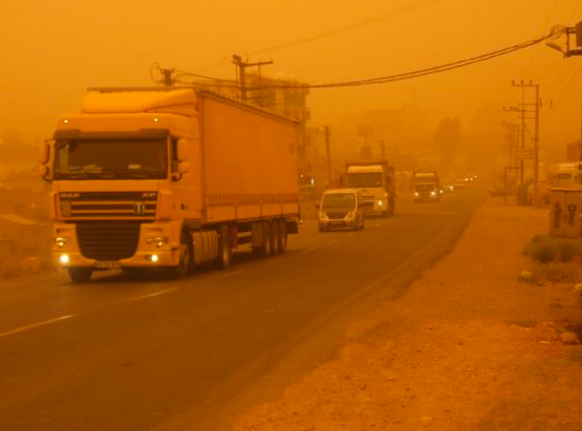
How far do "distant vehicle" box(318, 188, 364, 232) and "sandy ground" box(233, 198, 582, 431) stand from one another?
3029 centimetres

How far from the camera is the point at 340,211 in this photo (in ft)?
165

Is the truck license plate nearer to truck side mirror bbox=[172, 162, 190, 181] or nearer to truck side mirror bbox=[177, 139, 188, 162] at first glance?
truck side mirror bbox=[172, 162, 190, 181]

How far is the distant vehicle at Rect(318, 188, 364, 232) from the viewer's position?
165ft

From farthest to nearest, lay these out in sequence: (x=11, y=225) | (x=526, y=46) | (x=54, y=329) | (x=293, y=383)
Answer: (x=11, y=225)
(x=526, y=46)
(x=54, y=329)
(x=293, y=383)

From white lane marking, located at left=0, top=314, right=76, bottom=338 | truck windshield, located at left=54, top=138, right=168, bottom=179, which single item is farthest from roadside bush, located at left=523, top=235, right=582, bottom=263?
white lane marking, located at left=0, top=314, right=76, bottom=338

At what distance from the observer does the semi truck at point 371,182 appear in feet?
209

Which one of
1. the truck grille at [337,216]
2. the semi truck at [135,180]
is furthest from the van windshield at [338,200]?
the semi truck at [135,180]

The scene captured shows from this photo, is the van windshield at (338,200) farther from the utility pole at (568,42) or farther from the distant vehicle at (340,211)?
the utility pole at (568,42)

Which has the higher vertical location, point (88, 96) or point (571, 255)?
point (88, 96)

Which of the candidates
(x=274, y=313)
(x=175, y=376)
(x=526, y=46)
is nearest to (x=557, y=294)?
(x=274, y=313)

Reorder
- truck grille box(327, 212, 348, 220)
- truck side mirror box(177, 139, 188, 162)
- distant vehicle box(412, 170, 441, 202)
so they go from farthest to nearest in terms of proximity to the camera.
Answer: distant vehicle box(412, 170, 441, 202)
truck grille box(327, 212, 348, 220)
truck side mirror box(177, 139, 188, 162)

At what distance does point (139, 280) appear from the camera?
24.0 metres

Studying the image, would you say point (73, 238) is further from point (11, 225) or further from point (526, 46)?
point (11, 225)

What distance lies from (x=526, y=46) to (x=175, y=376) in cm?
2812
